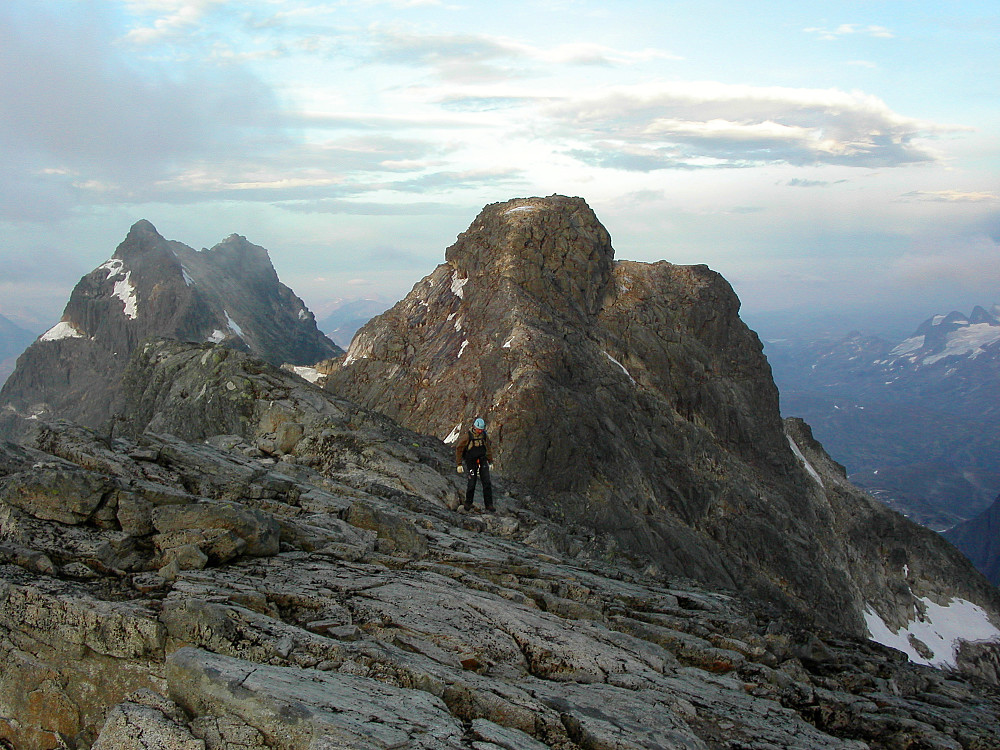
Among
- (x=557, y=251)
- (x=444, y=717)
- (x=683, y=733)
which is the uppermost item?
(x=557, y=251)

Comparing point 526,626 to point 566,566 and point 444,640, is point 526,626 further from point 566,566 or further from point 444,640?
point 566,566

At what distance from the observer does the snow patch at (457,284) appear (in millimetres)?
68438

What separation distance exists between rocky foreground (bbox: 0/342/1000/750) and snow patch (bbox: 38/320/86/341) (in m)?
141

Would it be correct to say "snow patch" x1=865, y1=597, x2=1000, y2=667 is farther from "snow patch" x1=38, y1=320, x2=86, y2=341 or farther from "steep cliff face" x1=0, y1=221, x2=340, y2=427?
"snow patch" x1=38, y1=320, x2=86, y2=341

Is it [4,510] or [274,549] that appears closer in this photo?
[4,510]

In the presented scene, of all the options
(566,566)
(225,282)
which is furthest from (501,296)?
(225,282)

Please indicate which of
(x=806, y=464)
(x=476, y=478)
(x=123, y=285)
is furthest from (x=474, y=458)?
(x=123, y=285)

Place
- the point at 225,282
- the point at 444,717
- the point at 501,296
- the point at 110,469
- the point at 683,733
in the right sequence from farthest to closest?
the point at 225,282
the point at 501,296
the point at 110,469
the point at 683,733
the point at 444,717

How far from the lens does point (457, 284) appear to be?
228ft

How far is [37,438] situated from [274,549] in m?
7.38

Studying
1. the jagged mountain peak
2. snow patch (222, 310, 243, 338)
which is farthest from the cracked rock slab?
snow patch (222, 310, 243, 338)

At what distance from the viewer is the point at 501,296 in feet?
199

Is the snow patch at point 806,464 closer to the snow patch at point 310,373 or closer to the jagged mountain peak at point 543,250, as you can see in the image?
the jagged mountain peak at point 543,250

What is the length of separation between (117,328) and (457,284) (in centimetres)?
9680
